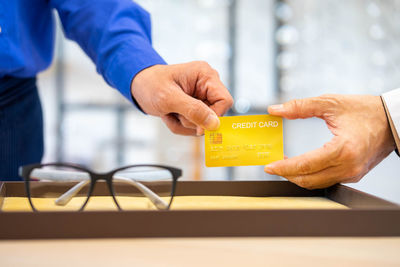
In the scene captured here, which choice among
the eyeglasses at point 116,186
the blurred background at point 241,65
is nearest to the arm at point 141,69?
the eyeglasses at point 116,186

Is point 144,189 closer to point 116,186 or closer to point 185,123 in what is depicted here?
point 116,186

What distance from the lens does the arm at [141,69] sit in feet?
2.41

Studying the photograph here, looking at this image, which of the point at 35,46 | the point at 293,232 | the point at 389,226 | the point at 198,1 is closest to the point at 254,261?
the point at 293,232

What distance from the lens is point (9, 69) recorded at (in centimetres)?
78

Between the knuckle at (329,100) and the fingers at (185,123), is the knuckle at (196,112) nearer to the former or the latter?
the fingers at (185,123)

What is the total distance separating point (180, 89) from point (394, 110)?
453 millimetres

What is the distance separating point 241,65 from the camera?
3.58m

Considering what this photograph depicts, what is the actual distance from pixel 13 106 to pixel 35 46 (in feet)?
0.59

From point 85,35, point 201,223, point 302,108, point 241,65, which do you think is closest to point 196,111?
point 302,108

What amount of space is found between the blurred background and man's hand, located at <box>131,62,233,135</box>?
246cm

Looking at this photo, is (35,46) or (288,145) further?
(288,145)

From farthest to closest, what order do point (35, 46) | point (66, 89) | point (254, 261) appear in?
point (66, 89) < point (35, 46) < point (254, 261)

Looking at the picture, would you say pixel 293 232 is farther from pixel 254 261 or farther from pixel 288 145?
pixel 288 145

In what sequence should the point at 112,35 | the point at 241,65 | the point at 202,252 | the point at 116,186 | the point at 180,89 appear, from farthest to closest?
1. the point at 241,65
2. the point at 112,35
3. the point at 180,89
4. the point at 116,186
5. the point at 202,252
